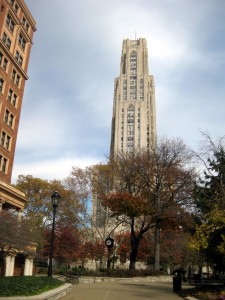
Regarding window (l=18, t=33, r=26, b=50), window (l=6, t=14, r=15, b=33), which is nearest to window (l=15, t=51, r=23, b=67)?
window (l=18, t=33, r=26, b=50)

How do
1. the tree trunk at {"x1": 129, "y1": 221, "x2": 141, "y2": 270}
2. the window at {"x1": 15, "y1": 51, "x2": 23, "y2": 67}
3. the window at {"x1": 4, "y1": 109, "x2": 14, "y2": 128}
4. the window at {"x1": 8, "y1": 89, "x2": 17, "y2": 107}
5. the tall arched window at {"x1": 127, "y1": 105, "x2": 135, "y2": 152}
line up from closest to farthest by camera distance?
the tree trunk at {"x1": 129, "y1": 221, "x2": 141, "y2": 270}, the window at {"x1": 4, "y1": 109, "x2": 14, "y2": 128}, the window at {"x1": 8, "y1": 89, "x2": 17, "y2": 107}, the window at {"x1": 15, "y1": 51, "x2": 23, "y2": 67}, the tall arched window at {"x1": 127, "y1": 105, "x2": 135, "y2": 152}

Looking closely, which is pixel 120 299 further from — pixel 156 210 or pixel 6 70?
pixel 6 70

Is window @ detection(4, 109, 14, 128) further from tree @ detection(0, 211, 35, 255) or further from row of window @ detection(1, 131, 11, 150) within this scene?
tree @ detection(0, 211, 35, 255)

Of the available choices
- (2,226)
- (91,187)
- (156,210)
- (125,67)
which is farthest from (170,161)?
(125,67)

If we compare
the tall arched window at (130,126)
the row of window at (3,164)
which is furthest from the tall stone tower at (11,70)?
the tall arched window at (130,126)

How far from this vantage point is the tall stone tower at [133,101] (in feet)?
446

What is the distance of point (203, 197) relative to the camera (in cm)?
2258

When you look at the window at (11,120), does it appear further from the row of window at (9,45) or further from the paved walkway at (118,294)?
the paved walkway at (118,294)

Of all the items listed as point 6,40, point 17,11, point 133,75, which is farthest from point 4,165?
point 133,75

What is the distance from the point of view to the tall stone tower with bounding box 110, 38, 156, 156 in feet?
446

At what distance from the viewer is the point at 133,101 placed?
14275cm

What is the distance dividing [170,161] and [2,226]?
23.6 m

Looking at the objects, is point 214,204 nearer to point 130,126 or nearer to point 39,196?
point 39,196

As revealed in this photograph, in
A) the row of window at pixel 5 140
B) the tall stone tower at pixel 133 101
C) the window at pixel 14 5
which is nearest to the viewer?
the row of window at pixel 5 140
